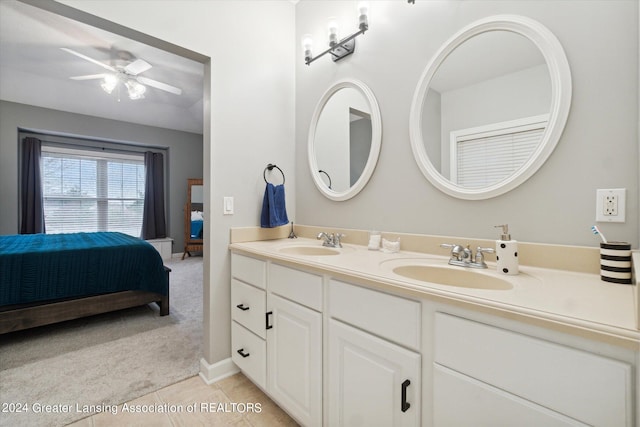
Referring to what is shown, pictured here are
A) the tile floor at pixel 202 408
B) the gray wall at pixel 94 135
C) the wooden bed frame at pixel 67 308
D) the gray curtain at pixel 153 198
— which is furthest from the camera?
the gray curtain at pixel 153 198

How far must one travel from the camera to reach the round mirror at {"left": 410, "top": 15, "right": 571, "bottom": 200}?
43.4 inches

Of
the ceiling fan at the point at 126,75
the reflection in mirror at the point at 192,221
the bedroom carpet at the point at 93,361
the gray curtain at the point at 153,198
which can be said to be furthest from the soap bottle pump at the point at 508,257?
the gray curtain at the point at 153,198

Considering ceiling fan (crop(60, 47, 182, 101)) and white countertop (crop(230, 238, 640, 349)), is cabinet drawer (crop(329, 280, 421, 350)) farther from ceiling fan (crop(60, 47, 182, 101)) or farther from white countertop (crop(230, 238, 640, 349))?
ceiling fan (crop(60, 47, 182, 101))

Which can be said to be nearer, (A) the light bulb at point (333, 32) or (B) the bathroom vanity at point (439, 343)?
(B) the bathroom vanity at point (439, 343)

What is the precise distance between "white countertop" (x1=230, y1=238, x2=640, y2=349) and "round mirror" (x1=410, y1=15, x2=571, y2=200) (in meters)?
0.42

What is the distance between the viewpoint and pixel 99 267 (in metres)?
2.52

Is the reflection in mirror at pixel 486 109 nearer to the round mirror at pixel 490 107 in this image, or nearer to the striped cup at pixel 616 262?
the round mirror at pixel 490 107

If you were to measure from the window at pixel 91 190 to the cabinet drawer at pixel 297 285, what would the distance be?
5.26 meters

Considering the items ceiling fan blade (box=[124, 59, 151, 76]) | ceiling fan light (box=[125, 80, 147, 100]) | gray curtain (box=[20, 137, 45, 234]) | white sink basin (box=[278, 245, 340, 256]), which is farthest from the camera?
gray curtain (box=[20, 137, 45, 234])

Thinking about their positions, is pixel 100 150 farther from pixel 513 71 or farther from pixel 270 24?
pixel 513 71

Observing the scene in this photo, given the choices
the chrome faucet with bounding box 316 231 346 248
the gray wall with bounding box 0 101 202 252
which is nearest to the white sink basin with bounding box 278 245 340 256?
the chrome faucet with bounding box 316 231 346 248

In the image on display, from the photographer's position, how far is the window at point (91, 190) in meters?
4.62

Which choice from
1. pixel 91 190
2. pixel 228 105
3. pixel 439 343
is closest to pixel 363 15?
pixel 228 105

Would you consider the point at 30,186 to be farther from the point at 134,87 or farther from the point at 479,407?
the point at 479,407
